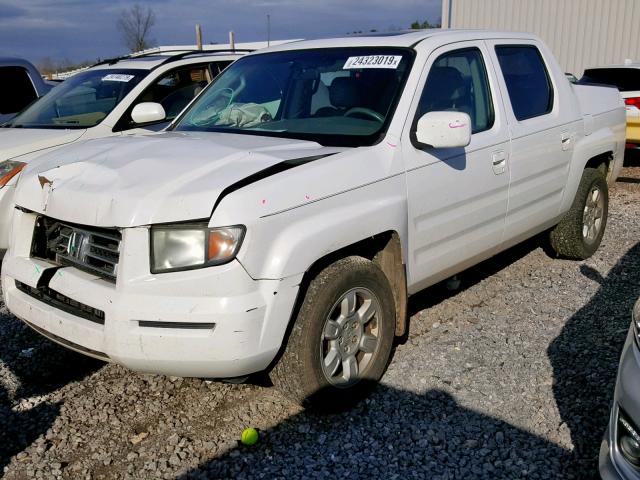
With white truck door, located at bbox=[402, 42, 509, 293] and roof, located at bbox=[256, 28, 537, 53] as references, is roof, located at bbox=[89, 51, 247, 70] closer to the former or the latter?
roof, located at bbox=[256, 28, 537, 53]

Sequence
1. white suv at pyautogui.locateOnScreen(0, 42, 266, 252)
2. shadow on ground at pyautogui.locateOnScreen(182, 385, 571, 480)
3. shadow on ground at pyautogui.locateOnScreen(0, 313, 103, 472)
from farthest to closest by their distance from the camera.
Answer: white suv at pyautogui.locateOnScreen(0, 42, 266, 252), shadow on ground at pyautogui.locateOnScreen(0, 313, 103, 472), shadow on ground at pyautogui.locateOnScreen(182, 385, 571, 480)

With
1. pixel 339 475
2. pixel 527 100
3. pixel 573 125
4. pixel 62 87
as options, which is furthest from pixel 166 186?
pixel 62 87

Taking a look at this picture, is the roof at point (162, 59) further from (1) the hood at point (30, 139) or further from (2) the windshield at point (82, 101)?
(1) the hood at point (30, 139)

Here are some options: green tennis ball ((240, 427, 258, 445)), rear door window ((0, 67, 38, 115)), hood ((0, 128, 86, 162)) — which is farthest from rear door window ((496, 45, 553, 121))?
rear door window ((0, 67, 38, 115))

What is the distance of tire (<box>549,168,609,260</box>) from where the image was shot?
5.65 m

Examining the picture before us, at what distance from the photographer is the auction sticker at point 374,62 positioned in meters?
3.99

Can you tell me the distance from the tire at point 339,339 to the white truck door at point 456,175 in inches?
15.3

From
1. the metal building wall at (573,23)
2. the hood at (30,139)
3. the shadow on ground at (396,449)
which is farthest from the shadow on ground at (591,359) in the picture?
the metal building wall at (573,23)

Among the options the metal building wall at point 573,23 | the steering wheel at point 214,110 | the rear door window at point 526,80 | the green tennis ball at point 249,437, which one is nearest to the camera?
the green tennis ball at point 249,437

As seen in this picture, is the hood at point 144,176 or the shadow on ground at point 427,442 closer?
the hood at point 144,176

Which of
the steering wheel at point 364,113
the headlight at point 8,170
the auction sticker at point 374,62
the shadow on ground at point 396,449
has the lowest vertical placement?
the shadow on ground at point 396,449

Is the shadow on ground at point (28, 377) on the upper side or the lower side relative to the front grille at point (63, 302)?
lower

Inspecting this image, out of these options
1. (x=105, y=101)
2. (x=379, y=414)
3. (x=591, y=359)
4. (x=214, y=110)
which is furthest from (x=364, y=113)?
(x=105, y=101)

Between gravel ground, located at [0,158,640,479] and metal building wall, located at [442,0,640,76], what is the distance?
1407cm
